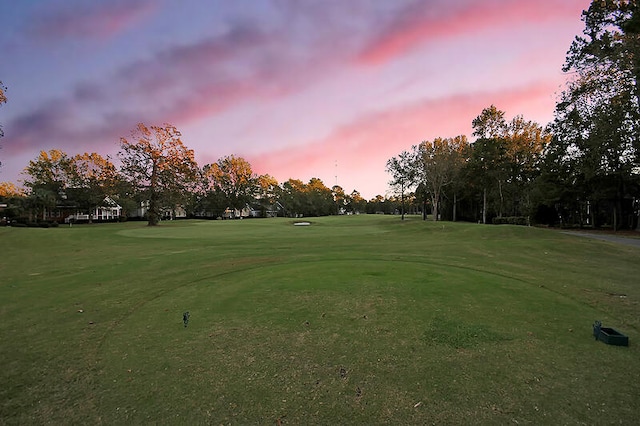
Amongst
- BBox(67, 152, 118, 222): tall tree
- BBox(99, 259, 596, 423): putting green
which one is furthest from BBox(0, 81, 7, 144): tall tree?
Result: BBox(67, 152, 118, 222): tall tree

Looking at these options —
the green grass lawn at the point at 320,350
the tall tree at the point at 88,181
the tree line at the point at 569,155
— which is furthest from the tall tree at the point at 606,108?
the tall tree at the point at 88,181

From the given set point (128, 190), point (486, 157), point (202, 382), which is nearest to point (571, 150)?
point (486, 157)

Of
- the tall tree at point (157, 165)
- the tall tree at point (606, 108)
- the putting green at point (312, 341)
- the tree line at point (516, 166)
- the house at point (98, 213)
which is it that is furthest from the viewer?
the house at point (98, 213)

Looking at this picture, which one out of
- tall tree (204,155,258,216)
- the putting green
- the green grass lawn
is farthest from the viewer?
tall tree (204,155,258,216)

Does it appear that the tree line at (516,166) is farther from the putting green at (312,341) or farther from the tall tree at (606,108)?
the putting green at (312,341)

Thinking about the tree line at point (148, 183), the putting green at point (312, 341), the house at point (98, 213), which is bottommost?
the putting green at point (312, 341)

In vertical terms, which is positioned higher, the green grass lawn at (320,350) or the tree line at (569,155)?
the tree line at (569,155)

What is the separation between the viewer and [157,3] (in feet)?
46.6

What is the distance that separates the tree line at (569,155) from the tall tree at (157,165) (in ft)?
121

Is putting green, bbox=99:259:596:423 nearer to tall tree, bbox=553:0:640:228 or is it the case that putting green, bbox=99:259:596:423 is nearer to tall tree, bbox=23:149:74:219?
tall tree, bbox=553:0:640:228

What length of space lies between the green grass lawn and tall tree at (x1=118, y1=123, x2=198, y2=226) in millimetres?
40236

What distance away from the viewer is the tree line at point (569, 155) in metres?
22.2

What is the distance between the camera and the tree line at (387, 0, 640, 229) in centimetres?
2223

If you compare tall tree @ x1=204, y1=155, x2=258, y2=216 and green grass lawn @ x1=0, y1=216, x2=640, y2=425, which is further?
tall tree @ x1=204, y1=155, x2=258, y2=216
